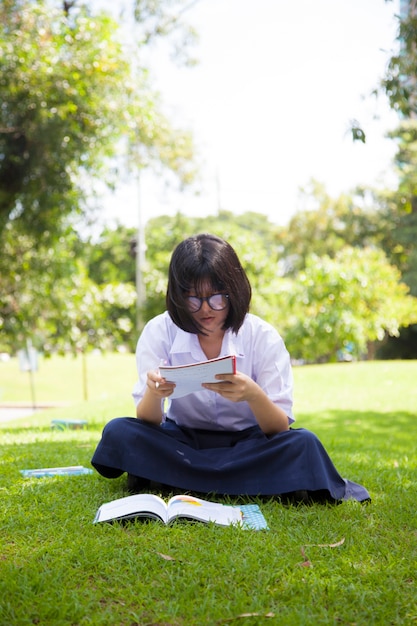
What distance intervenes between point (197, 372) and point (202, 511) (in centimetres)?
55

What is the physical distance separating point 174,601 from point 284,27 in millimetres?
8849

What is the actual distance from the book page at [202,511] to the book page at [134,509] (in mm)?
42

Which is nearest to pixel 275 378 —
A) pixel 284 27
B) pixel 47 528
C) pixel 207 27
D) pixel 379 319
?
pixel 47 528

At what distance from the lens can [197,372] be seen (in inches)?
104

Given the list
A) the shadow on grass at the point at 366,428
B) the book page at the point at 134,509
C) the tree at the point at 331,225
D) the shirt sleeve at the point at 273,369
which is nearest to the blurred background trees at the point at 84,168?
the shadow on grass at the point at 366,428

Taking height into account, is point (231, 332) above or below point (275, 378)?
above

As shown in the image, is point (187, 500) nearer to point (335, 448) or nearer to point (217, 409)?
point (217, 409)

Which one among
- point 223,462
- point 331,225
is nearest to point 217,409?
point 223,462

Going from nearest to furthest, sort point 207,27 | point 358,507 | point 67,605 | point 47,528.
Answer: point 67,605, point 47,528, point 358,507, point 207,27

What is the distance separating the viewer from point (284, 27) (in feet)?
30.6

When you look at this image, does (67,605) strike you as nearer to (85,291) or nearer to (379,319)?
(85,291)

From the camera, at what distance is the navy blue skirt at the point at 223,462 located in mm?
2938

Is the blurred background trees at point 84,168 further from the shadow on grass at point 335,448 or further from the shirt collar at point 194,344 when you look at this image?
the shirt collar at point 194,344

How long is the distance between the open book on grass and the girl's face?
0.79 meters
